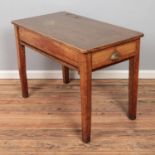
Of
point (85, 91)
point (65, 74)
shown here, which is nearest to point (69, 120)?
point (85, 91)

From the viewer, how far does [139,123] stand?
2.15 meters

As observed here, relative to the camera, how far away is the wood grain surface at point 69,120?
1.90 meters

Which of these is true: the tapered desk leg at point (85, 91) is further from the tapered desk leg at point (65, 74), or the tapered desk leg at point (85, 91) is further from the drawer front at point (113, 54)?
the tapered desk leg at point (65, 74)

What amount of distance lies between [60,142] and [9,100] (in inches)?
29.2

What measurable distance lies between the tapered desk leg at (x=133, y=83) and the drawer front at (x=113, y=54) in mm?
55

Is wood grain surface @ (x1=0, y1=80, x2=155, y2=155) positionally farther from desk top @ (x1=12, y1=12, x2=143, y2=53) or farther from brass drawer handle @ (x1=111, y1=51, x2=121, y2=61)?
desk top @ (x1=12, y1=12, x2=143, y2=53)

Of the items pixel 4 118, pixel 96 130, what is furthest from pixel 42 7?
pixel 96 130

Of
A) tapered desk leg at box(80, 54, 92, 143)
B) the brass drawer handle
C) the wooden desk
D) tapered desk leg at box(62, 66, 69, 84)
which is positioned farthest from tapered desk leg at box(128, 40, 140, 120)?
tapered desk leg at box(62, 66, 69, 84)

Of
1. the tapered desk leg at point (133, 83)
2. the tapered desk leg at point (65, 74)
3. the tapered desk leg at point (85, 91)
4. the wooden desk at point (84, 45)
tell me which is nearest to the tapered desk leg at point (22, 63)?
the wooden desk at point (84, 45)

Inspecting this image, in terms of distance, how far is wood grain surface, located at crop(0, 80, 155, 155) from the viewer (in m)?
1.90

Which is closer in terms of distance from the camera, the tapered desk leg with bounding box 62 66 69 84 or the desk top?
the desk top

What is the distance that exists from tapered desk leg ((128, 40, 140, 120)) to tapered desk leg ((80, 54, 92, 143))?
1.22ft

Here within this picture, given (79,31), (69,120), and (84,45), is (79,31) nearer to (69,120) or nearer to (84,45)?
(84,45)

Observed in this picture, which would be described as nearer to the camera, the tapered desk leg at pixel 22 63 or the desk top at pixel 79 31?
the desk top at pixel 79 31
